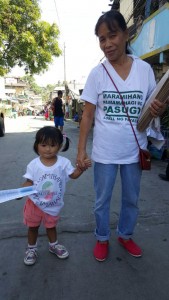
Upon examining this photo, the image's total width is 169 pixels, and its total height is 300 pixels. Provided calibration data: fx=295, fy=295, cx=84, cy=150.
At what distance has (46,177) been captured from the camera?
2.15 metres

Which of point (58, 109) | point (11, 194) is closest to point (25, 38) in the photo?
point (58, 109)

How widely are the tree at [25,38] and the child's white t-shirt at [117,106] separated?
13.0m

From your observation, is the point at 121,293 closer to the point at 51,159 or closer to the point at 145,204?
the point at 51,159

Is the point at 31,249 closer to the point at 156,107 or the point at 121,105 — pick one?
the point at 121,105

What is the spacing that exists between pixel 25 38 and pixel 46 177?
13.7 meters

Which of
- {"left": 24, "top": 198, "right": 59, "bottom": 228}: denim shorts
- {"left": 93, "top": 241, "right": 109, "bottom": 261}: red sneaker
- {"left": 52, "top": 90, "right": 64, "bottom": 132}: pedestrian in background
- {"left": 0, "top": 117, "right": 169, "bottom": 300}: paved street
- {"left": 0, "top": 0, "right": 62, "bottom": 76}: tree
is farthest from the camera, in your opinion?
{"left": 0, "top": 0, "right": 62, "bottom": 76}: tree

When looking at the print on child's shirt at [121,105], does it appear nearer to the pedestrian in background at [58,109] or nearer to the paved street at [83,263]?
the paved street at [83,263]

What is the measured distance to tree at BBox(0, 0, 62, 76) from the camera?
13820 millimetres

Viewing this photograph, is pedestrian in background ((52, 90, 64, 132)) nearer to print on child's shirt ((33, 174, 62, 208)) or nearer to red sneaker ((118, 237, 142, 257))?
red sneaker ((118, 237, 142, 257))

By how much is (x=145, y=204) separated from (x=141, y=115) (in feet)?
5.82

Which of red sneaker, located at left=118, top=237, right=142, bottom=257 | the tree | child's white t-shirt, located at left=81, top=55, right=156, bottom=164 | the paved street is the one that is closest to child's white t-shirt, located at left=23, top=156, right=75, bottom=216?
child's white t-shirt, located at left=81, top=55, right=156, bottom=164

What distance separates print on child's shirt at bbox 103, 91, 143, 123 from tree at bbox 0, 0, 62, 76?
42.9 feet

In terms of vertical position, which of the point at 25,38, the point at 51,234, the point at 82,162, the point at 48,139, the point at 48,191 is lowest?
the point at 51,234

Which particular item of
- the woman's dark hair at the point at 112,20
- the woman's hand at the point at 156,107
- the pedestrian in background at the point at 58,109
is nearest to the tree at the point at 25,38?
the pedestrian in background at the point at 58,109
